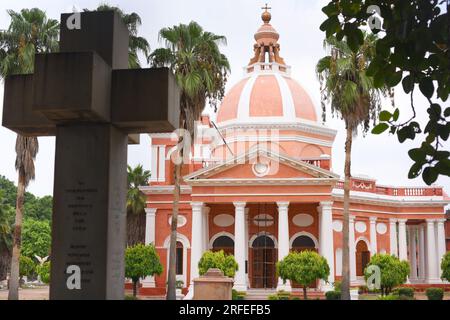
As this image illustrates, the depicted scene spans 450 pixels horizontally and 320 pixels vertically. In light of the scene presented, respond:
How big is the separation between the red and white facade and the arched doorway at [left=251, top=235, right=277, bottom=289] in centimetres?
6

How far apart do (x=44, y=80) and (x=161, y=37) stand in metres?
22.1

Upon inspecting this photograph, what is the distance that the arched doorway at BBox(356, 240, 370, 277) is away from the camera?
1564 inches

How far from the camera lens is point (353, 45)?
5.12 m

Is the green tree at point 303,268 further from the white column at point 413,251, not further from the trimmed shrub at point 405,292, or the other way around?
the white column at point 413,251

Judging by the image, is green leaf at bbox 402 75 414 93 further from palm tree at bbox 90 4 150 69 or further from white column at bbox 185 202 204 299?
white column at bbox 185 202 204 299

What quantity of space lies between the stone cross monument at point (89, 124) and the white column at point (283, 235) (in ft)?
89.6

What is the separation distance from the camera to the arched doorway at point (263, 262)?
36.8m

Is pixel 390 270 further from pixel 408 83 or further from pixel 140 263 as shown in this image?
pixel 408 83

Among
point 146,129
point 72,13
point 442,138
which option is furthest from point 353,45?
point 72,13

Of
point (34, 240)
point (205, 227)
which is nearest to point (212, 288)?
point (205, 227)

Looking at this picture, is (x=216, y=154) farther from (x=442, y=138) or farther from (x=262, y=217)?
(x=442, y=138)

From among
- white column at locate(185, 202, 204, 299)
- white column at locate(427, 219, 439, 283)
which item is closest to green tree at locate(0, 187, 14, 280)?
white column at locate(185, 202, 204, 299)

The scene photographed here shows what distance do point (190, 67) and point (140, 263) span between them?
1154cm

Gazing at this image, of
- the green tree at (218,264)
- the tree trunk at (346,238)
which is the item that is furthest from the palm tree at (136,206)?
the tree trunk at (346,238)
